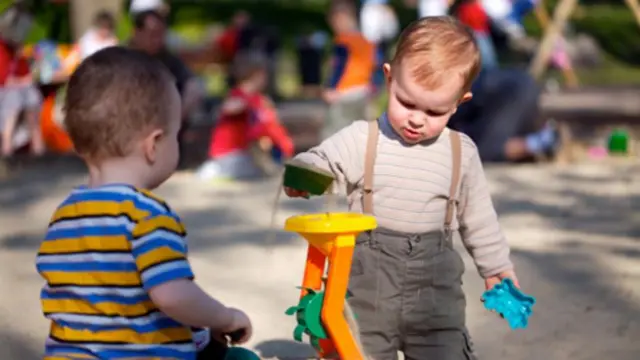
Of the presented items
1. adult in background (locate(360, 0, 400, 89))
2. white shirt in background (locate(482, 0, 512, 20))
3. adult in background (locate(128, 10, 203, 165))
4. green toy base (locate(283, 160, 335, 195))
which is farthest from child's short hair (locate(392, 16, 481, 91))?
adult in background (locate(360, 0, 400, 89))

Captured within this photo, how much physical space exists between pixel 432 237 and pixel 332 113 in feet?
23.8

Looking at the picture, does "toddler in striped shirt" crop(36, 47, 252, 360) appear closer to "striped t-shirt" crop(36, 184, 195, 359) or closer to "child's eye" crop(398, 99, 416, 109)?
"striped t-shirt" crop(36, 184, 195, 359)

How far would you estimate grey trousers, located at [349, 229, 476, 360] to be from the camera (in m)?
3.23

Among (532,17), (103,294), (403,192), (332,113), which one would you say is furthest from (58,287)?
(532,17)

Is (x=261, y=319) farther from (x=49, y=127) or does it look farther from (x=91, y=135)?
(x=49, y=127)

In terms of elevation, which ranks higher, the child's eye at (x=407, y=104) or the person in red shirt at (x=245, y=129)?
the child's eye at (x=407, y=104)

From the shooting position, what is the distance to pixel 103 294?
249 centimetres

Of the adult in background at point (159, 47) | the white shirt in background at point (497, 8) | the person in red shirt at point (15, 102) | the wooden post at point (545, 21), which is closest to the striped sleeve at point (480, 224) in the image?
the adult in background at point (159, 47)

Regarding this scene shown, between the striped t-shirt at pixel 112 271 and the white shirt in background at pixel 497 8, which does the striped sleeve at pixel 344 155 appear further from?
the white shirt in background at pixel 497 8

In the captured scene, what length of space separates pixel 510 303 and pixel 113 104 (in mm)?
1300

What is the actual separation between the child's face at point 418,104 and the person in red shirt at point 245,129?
595cm

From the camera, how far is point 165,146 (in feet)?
8.48

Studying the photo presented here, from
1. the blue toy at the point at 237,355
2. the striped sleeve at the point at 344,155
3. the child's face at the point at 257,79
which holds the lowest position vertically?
the blue toy at the point at 237,355

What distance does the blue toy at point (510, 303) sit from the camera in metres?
3.11
